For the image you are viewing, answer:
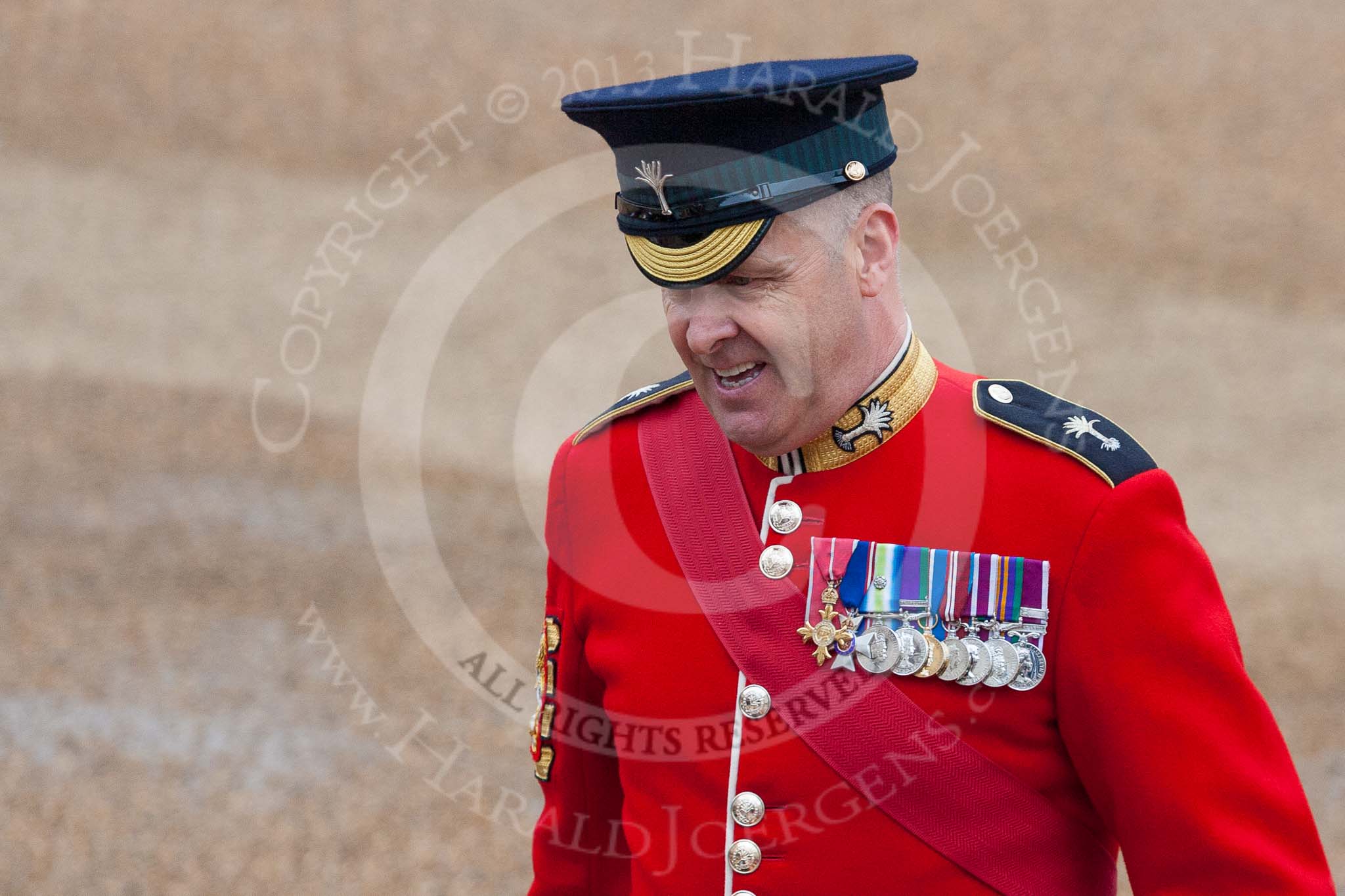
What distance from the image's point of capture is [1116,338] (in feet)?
32.9

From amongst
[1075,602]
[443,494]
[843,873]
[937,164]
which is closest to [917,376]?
[1075,602]

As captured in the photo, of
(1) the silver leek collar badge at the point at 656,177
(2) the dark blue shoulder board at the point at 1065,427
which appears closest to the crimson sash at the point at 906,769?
(2) the dark blue shoulder board at the point at 1065,427

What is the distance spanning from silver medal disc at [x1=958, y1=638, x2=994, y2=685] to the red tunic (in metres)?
0.02

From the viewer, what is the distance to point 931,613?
207 centimetres

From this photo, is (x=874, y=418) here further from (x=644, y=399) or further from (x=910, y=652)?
(x=644, y=399)

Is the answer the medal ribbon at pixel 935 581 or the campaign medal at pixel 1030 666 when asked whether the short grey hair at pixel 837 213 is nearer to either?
the medal ribbon at pixel 935 581

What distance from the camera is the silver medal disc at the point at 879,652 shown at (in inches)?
80.7

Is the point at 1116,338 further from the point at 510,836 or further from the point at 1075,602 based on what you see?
the point at 1075,602

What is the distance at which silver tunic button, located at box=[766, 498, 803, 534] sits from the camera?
2189 mm

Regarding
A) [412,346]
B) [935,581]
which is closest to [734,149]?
[935,581]

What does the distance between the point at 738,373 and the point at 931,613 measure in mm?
441

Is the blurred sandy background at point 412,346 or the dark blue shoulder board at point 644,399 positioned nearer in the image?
the dark blue shoulder board at point 644,399

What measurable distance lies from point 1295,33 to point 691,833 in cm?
1202

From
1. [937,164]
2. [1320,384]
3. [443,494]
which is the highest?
[937,164]
